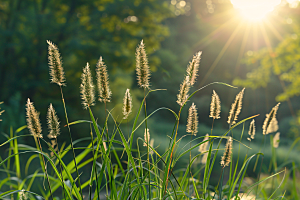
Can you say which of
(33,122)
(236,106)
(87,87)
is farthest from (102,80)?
(236,106)

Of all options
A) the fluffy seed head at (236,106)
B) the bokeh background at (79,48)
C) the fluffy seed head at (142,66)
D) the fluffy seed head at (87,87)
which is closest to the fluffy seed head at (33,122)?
the fluffy seed head at (87,87)

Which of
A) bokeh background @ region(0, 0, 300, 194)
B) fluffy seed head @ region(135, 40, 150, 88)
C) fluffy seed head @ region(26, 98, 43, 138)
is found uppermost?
bokeh background @ region(0, 0, 300, 194)

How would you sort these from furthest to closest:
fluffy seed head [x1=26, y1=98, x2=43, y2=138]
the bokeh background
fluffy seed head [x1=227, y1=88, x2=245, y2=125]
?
the bokeh background → fluffy seed head [x1=227, y1=88, x2=245, y2=125] → fluffy seed head [x1=26, y1=98, x2=43, y2=138]

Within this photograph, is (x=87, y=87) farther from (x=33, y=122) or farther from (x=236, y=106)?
(x=236, y=106)

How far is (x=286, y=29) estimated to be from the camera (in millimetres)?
10641

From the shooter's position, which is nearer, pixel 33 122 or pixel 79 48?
pixel 33 122

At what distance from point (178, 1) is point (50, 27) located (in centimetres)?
890

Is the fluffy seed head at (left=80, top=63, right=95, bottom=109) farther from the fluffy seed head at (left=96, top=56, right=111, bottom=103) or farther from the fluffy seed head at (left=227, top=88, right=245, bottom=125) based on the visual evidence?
the fluffy seed head at (left=227, top=88, right=245, bottom=125)

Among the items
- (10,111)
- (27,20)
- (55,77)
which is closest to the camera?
(55,77)

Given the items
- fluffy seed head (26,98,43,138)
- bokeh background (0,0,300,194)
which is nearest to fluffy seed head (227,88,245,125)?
fluffy seed head (26,98,43,138)

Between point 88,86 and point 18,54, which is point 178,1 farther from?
point 88,86

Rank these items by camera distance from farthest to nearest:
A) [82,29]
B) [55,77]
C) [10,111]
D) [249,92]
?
1. [249,92]
2. [82,29]
3. [10,111]
4. [55,77]

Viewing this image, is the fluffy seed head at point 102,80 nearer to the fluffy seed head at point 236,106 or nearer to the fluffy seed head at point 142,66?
the fluffy seed head at point 142,66

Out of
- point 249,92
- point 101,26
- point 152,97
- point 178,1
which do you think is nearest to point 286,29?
point 249,92
